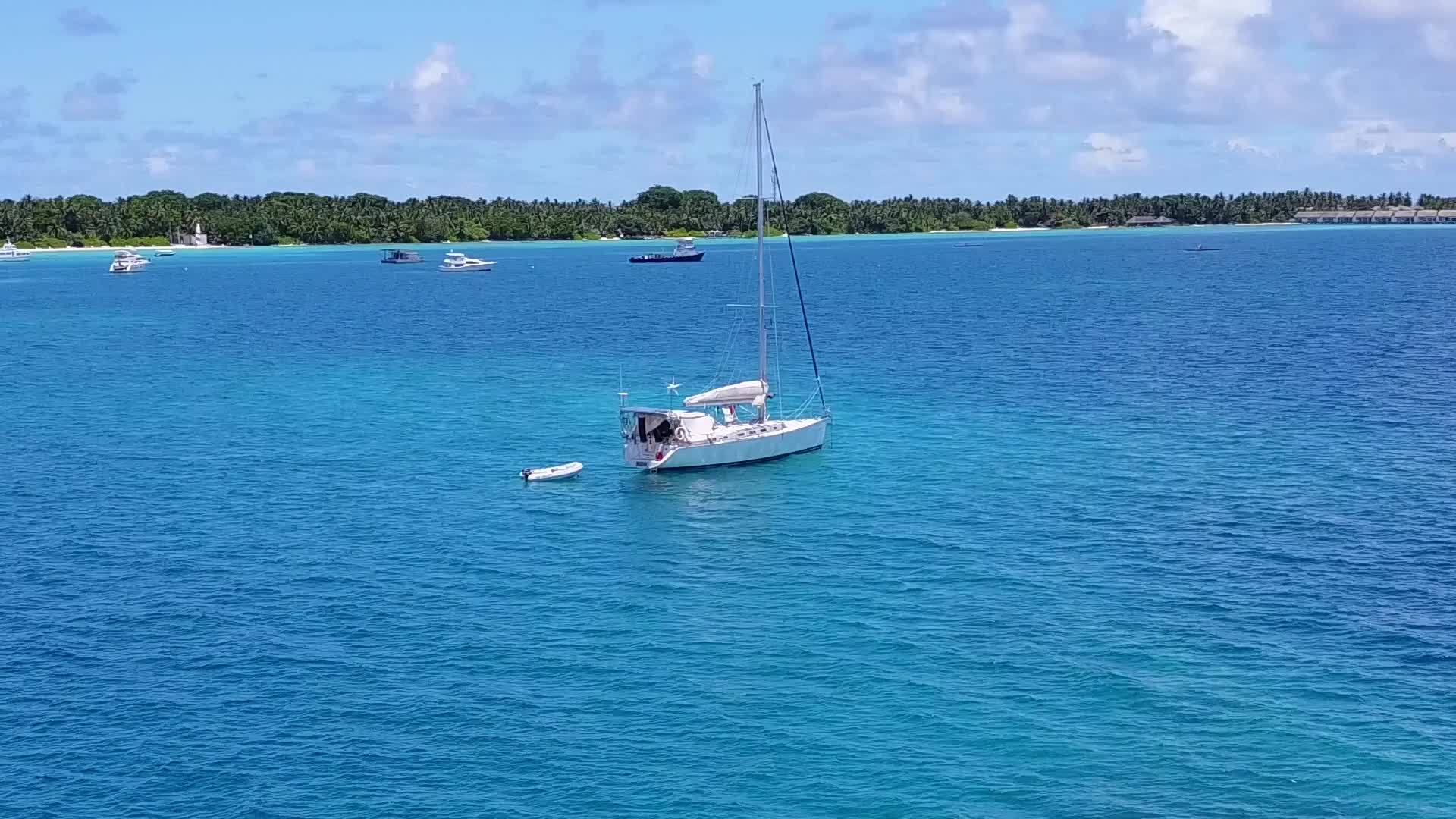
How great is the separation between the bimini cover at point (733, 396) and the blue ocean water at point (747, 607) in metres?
4.26

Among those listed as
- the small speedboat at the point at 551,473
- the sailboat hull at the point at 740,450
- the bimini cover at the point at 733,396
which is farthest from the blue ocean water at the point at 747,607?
the bimini cover at the point at 733,396

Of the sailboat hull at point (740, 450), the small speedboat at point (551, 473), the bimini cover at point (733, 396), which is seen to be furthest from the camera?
the bimini cover at point (733, 396)

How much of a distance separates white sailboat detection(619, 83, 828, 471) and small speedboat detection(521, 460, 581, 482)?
3407 millimetres

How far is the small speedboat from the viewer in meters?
73.3

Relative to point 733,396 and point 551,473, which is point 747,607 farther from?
point 733,396

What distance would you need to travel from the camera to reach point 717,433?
3019 inches

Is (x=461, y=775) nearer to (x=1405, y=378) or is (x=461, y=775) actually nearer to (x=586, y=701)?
(x=586, y=701)

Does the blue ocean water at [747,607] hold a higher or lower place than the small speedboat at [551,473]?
lower

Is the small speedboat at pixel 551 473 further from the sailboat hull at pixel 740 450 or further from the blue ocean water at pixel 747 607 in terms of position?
the sailboat hull at pixel 740 450

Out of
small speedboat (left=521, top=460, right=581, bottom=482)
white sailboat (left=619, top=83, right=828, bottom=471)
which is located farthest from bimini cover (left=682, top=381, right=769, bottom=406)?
small speedboat (left=521, top=460, right=581, bottom=482)

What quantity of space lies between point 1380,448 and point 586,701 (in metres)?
50.8

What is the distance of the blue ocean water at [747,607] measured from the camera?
38000mm

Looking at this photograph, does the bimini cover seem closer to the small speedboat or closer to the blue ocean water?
the blue ocean water

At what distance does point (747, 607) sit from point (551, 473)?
23982mm
